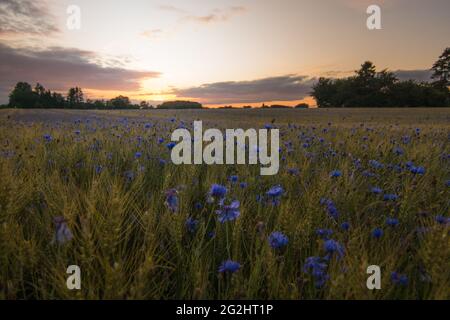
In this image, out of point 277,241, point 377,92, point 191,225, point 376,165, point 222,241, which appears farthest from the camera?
point 377,92

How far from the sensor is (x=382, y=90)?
5497 centimetres

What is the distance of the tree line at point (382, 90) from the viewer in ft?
169

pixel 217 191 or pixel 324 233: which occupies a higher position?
pixel 217 191

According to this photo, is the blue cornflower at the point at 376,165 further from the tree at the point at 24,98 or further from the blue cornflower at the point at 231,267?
the tree at the point at 24,98

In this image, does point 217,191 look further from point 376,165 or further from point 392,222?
point 376,165

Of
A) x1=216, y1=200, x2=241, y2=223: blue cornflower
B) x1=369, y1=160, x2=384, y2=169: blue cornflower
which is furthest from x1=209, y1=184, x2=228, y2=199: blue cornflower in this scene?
x1=369, y1=160, x2=384, y2=169: blue cornflower

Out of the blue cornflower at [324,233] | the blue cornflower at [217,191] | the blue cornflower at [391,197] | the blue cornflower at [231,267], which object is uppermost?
the blue cornflower at [217,191]

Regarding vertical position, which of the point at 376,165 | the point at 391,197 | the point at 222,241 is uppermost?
the point at 376,165

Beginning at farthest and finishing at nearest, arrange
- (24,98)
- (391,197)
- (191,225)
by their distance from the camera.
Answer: (24,98)
(391,197)
(191,225)

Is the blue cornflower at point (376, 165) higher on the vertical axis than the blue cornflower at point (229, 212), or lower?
higher

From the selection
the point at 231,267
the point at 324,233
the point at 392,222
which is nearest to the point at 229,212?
the point at 231,267

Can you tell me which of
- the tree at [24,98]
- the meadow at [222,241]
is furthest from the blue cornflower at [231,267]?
the tree at [24,98]
